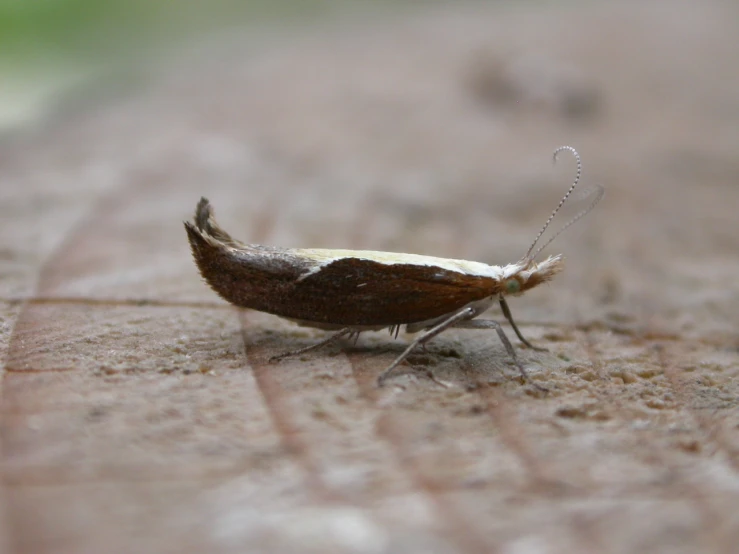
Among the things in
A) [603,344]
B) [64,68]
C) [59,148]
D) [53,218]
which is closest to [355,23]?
[64,68]

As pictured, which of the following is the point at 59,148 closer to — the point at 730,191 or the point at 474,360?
the point at 474,360

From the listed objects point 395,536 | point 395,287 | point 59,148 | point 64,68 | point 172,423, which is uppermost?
point 64,68

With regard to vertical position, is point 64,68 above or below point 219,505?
above

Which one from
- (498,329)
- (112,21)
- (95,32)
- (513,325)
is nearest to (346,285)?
(498,329)

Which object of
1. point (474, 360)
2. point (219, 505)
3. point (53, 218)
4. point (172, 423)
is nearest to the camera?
point (219, 505)

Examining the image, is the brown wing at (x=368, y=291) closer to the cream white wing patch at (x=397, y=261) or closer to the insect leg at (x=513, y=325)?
the cream white wing patch at (x=397, y=261)

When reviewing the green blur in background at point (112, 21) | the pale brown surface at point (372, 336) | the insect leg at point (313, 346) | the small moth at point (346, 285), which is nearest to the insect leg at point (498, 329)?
the small moth at point (346, 285)

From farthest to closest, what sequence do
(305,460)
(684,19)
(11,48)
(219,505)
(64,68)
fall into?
(684,19) < (64,68) < (11,48) < (305,460) < (219,505)
